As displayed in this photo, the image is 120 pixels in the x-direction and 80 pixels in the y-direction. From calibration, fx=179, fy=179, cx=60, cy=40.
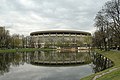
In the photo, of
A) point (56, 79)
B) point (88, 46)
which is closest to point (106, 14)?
point (56, 79)

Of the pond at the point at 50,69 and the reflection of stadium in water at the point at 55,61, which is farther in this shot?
the reflection of stadium in water at the point at 55,61

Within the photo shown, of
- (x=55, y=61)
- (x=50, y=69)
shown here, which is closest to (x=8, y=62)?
(x=55, y=61)

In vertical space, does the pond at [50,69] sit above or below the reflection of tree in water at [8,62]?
below

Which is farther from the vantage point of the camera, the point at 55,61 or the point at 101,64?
the point at 55,61

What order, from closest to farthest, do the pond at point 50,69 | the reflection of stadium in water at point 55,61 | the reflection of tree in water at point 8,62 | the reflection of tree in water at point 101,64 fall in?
the pond at point 50,69, the reflection of tree in water at point 101,64, the reflection of tree in water at point 8,62, the reflection of stadium in water at point 55,61

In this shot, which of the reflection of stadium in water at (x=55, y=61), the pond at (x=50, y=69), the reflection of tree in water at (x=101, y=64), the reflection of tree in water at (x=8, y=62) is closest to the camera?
the pond at (x=50, y=69)

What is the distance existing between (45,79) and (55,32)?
148710 millimetres

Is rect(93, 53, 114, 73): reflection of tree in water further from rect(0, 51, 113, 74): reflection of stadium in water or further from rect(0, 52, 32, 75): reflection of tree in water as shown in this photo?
rect(0, 52, 32, 75): reflection of tree in water

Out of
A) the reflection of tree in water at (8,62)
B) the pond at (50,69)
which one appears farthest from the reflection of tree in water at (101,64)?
the reflection of tree in water at (8,62)

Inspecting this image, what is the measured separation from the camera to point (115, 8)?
41219 millimetres

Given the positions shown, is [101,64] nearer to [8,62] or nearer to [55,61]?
[55,61]

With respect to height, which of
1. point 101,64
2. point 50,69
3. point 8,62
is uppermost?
point 8,62

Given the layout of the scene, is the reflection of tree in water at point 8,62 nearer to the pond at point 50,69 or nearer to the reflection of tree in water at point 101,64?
the pond at point 50,69

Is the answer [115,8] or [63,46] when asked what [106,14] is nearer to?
[115,8]
